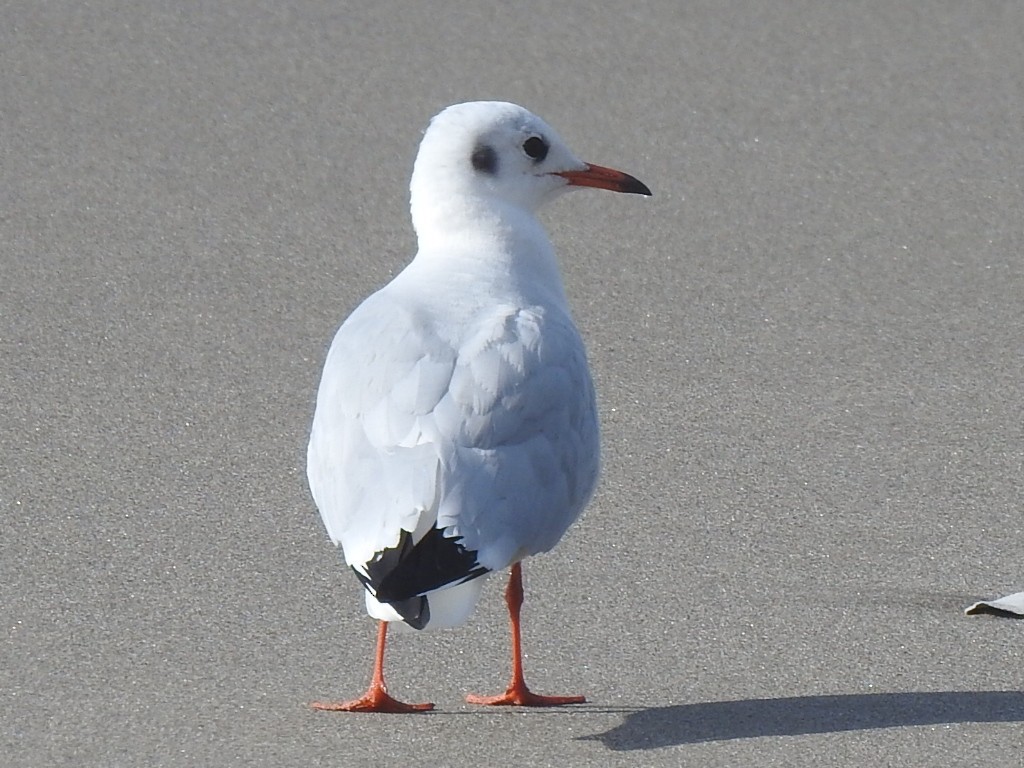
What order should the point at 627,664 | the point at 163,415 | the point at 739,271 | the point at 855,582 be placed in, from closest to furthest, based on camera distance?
the point at 627,664 → the point at 855,582 → the point at 163,415 → the point at 739,271

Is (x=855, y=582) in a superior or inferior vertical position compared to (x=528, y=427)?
inferior

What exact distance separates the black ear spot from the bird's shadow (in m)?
1.19

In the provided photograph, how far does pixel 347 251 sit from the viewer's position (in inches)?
251

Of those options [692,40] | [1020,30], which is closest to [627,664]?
[692,40]

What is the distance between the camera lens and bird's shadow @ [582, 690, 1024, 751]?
3.47 metres

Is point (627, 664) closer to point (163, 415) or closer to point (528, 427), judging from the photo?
point (528, 427)

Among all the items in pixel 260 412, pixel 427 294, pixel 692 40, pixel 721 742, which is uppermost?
pixel 692 40

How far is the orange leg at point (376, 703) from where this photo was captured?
3549mm

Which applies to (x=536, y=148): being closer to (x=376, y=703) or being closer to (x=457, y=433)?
(x=457, y=433)

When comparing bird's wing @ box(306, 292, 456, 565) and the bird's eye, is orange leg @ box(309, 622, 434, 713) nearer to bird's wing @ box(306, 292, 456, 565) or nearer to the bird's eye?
bird's wing @ box(306, 292, 456, 565)

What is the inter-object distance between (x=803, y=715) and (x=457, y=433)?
30.5 inches

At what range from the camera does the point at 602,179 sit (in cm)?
439

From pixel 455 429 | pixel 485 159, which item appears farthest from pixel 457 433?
pixel 485 159

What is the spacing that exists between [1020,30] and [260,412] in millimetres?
4909
